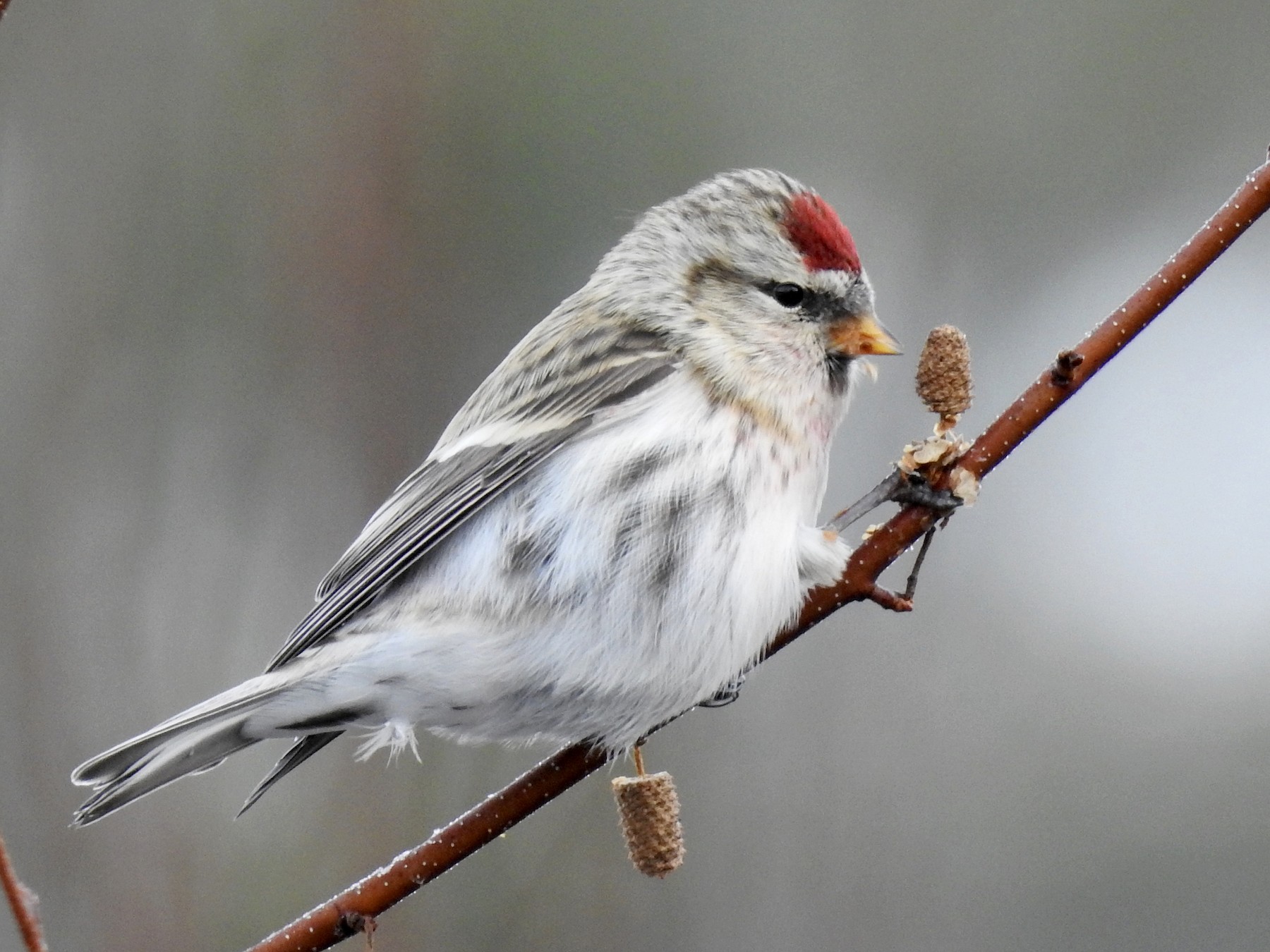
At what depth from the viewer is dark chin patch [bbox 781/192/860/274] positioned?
7.53ft

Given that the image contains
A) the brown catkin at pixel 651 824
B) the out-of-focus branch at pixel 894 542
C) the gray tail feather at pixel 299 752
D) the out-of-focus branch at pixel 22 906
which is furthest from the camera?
the gray tail feather at pixel 299 752

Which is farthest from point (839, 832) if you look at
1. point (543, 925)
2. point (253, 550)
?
point (253, 550)

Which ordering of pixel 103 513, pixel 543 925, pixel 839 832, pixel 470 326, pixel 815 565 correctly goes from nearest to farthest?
pixel 815 565, pixel 543 925, pixel 103 513, pixel 839 832, pixel 470 326

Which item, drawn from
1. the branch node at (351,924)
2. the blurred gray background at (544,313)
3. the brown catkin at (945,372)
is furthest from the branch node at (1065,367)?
the blurred gray background at (544,313)

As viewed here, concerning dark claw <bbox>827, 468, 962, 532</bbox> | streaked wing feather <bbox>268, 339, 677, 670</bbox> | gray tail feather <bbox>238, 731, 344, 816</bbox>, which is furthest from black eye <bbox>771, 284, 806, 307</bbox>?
gray tail feather <bbox>238, 731, 344, 816</bbox>

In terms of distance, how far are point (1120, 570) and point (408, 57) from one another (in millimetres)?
3008

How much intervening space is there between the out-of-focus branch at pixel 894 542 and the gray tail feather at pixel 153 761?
38cm

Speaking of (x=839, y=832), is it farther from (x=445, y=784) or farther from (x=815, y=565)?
(x=815, y=565)

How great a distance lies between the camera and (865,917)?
12.1ft

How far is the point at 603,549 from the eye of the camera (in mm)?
2121

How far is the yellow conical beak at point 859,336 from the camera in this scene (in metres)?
2.23

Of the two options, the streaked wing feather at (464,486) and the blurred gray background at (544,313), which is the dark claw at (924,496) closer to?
the streaked wing feather at (464,486)

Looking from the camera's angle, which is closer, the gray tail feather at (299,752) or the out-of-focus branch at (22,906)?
the out-of-focus branch at (22,906)

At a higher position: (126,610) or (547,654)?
(547,654)
